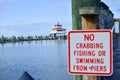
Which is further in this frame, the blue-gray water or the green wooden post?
the blue-gray water

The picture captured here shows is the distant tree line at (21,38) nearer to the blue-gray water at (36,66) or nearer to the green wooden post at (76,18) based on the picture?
the blue-gray water at (36,66)

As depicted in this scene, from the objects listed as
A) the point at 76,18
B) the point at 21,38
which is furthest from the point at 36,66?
the point at 21,38

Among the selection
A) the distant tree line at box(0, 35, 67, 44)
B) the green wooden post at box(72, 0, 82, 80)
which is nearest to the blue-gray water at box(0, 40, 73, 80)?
the green wooden post at box(72, 0, 82, 80)

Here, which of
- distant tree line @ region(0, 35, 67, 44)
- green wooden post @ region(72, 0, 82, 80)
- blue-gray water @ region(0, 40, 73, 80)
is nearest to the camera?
green wooden post @ region(72, 0, 82, 80)

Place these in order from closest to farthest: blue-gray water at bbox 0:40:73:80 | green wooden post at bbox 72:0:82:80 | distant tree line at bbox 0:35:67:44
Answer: green wooden post at bbox 72:0:82:80
blue-gray water at bbox 0:40:73:80
distant tree line at bbox 0:35:67:44

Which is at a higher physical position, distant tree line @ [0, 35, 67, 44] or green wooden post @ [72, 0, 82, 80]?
green wooden post @ [72, 0, 82, 80]

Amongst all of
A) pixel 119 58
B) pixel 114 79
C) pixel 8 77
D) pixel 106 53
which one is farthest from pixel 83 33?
pixel 8 77

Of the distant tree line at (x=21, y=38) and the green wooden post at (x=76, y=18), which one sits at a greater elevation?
the green wooden post at (x=76, y=18)

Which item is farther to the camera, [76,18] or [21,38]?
[21,38]

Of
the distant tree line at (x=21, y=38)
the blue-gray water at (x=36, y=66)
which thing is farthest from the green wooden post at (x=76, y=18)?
the distant tree line at (x=21, y=38)

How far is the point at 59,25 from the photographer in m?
121

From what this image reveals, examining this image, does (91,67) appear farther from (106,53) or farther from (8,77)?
(8,77)

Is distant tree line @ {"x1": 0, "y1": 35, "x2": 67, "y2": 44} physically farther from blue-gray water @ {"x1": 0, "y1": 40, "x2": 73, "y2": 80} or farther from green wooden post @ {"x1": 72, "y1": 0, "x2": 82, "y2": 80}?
green wooden post @ {"x1": 72, "y1": 0, "x2": 82, "y2": 80}

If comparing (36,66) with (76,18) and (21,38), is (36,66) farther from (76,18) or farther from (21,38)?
(21,38)
